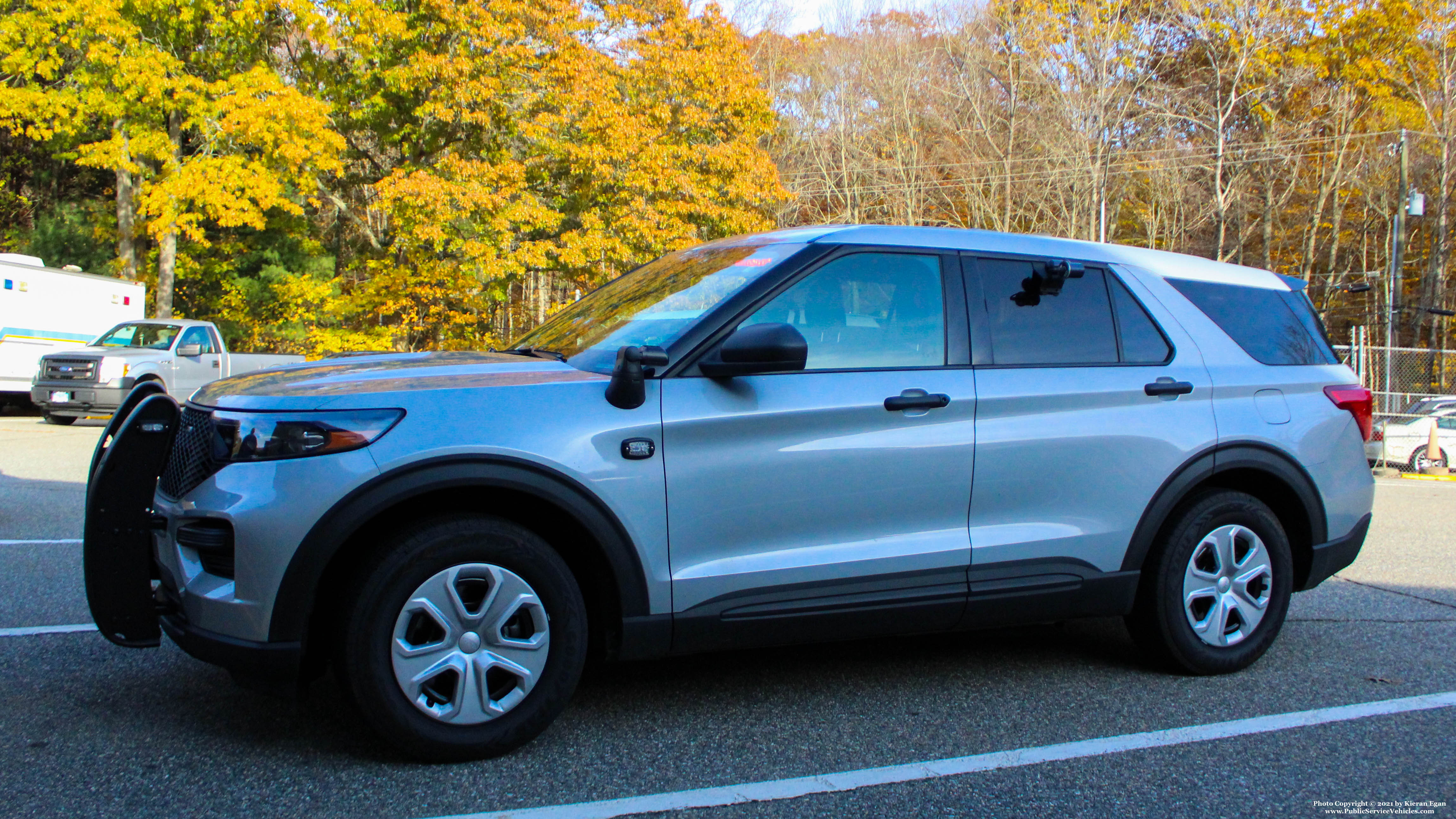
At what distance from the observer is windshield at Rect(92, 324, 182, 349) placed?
1745cm

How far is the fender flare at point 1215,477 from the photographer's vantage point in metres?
4.10

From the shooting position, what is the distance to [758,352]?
11.0 feet

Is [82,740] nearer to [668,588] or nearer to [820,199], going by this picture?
[668,588]

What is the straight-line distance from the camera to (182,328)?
17734 mm

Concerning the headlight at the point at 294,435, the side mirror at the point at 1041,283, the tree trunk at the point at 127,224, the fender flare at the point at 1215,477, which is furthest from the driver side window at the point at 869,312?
the tree trunk at the point at 127,224

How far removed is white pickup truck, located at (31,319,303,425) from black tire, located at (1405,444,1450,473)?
678 inches

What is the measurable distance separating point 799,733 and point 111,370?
1630 cm

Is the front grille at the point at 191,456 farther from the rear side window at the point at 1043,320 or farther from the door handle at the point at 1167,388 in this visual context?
the door handle at the point at 1167,388

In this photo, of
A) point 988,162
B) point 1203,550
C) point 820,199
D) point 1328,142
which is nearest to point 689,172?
point 820,199

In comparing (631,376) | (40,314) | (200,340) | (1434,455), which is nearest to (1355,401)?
(631,376)

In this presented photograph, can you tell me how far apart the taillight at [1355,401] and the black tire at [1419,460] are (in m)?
14.7

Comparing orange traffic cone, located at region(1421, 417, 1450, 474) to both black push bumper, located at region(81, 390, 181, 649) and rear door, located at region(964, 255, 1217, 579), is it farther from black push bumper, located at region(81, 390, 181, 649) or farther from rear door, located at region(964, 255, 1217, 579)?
black push bumper, located at region(81, 390, 181, 649)

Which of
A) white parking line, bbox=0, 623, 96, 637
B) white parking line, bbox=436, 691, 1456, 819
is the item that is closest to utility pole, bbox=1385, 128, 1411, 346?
white parking line, bbox=436, 691, 1456, 819

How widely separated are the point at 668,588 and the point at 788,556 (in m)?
0.41
